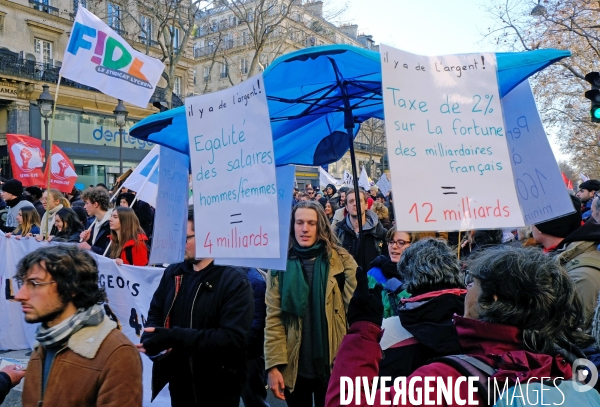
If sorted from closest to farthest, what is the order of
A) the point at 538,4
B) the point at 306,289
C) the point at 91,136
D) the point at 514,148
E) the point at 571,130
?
1. the point at 514,148
2. the point at 306,289
3. the point at 538,4
4. the point at 91,136
5. the point at 571,130

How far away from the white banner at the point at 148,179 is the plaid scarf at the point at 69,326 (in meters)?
3.69

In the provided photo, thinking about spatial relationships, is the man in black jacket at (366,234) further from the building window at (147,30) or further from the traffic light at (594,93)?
the building window at (147,30)

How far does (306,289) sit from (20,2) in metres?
29.7

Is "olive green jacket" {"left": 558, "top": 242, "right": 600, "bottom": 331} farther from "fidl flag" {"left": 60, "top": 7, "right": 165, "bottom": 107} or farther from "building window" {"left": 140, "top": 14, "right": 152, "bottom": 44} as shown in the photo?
"building window" {"left": 140, "top": 14, "right": 152, "bottom": 44}

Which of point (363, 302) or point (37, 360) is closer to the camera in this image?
point (363, 302)

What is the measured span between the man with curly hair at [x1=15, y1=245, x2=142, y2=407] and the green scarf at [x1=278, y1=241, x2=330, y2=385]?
1.22 meters

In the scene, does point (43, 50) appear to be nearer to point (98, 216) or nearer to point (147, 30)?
point (147, 30)

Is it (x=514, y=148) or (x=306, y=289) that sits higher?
(x=514, y=148)

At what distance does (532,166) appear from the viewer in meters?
2.51

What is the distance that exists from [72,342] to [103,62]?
408cm

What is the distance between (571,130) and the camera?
3591cm

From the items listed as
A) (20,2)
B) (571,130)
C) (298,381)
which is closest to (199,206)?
(298,381)

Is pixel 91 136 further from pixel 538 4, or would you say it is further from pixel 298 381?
pixel 298 381

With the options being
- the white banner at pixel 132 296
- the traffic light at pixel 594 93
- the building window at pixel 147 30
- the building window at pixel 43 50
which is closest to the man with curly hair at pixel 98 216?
the white banner at pixel 132 296
